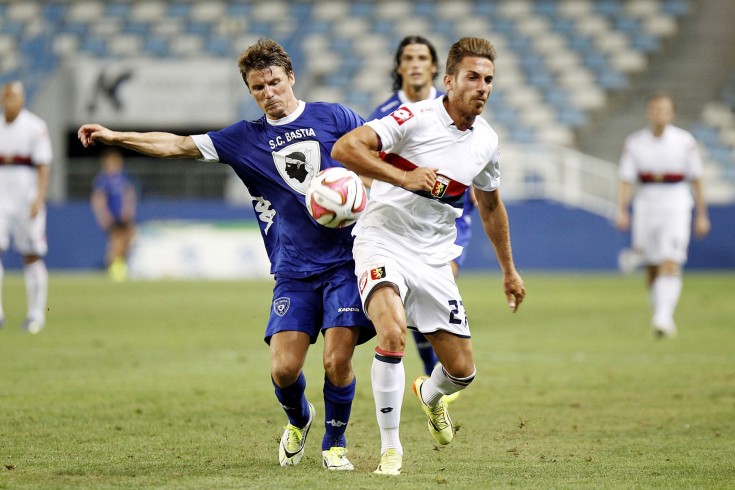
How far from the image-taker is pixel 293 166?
6.21 meters

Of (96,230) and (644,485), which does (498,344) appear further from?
(96,230)

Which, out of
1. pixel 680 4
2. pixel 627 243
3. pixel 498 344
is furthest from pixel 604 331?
pixel 680 4

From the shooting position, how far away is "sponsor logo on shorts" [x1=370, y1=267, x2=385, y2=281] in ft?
19.1

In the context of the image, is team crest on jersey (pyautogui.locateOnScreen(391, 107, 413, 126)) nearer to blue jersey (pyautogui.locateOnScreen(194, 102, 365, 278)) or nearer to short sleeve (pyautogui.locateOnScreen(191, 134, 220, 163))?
blue jersey (pyautogui.locateOnScreen(194, 102, 365, 278))

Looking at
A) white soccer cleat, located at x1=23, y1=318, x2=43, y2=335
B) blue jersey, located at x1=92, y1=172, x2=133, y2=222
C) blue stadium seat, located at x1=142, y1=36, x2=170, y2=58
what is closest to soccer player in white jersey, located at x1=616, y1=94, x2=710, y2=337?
white soccer cleat, located at x1=23, y1=318, x2=43, y2=335

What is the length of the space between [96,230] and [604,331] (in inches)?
578

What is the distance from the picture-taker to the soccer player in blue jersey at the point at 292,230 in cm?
596

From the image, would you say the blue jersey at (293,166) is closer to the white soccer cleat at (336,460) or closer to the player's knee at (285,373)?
the player's knee at (285,373)

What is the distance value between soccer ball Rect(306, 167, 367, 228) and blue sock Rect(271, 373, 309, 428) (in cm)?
89

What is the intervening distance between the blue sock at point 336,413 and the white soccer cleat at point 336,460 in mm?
49

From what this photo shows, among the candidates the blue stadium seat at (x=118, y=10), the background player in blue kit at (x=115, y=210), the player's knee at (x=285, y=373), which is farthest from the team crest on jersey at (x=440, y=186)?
the blue stadium seat at (x=118, y=10)

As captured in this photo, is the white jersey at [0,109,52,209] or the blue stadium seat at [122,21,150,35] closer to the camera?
the white jersey at [0,109,52,209]

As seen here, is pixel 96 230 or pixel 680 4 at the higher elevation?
pixel 680 4

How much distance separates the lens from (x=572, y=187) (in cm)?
2509
